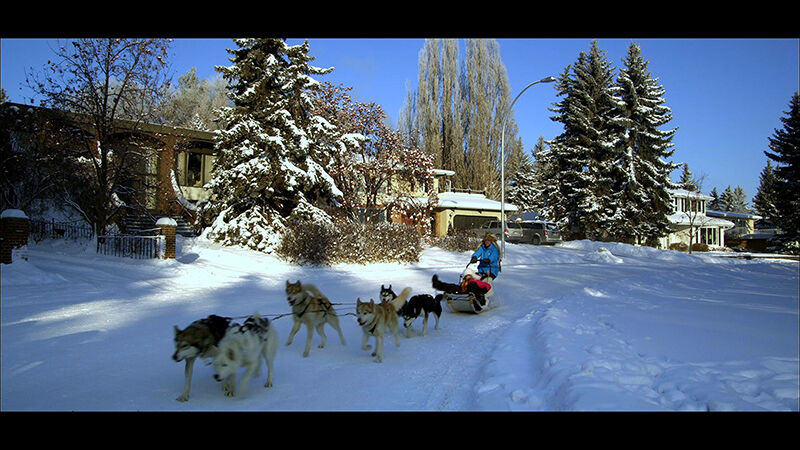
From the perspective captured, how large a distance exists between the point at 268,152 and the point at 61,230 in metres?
9.57

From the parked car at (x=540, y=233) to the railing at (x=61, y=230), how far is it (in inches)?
1185

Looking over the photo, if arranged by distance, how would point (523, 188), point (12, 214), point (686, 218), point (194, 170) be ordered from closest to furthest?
1. point (12, 214)
2. point (194, 170)
3. point (686, 218)
4. point (523, 188)

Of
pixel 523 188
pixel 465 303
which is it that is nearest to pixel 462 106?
pixel 523 188

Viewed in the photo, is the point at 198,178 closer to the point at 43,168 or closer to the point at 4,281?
the point at 43,168

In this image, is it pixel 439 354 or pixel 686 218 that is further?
pixel 686 218

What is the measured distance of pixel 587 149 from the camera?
39531mm

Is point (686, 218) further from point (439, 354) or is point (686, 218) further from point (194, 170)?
point (439, 354)

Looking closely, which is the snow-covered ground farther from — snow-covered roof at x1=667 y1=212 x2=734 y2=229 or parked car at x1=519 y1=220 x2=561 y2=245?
parked car at x1=519 y1=220 x2=561 y2=245

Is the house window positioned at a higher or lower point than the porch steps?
higher

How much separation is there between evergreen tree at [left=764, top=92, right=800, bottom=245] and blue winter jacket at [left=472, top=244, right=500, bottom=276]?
6578mm

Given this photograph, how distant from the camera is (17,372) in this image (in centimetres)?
553

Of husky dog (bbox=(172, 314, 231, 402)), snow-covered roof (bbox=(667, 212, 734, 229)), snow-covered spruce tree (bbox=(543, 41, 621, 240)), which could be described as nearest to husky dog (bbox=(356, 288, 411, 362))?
husky dog (bbox=(172, 314, 231, 402))

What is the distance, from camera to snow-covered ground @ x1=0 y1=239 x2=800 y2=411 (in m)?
4.66
